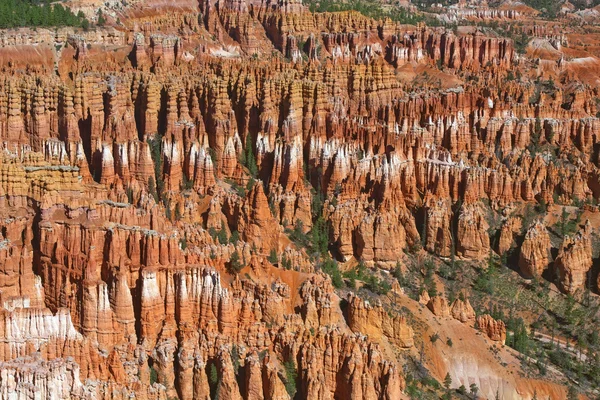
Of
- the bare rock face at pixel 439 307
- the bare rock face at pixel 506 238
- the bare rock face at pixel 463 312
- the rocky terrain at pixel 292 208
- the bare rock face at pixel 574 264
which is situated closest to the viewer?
the rocky terrain at pixel 292 208

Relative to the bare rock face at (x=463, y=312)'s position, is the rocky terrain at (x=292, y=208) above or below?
above

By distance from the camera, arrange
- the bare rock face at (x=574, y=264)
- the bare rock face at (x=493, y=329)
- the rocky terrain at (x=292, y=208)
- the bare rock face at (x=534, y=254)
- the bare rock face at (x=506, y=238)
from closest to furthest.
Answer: the rocky terrain at (x=292, y=208), the bare rock face at (x=493, y=329), the bare rock face at (x=574, y=264), the bare rock face at (x=534, y=254), the bare rock face at (x=506, y=238)

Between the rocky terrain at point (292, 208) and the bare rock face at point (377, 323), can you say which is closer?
the rocky terrain at point (292, 208)

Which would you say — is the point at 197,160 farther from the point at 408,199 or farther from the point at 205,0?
the point at 205,0

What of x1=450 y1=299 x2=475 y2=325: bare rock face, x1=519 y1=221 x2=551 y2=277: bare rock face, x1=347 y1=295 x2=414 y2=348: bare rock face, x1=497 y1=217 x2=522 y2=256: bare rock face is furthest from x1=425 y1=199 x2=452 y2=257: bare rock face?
x1=347 y1=295 x2=414 y2=348: bare rock face

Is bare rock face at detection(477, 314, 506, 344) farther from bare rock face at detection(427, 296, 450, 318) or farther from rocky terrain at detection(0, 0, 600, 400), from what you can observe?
bare rock face at detection(427, 296, 450, 318)

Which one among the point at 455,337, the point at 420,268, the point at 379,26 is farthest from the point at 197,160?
the point at 379,26

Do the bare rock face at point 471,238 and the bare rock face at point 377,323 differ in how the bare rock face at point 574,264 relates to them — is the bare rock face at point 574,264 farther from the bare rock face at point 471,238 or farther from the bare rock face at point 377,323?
the bare rock face at point 377,323

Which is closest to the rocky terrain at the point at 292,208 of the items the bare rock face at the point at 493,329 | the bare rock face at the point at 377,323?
the bare rock face at the point at 377,323
